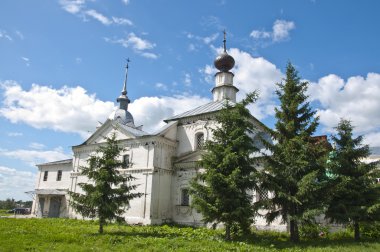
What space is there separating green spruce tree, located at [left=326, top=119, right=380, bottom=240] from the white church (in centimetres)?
571

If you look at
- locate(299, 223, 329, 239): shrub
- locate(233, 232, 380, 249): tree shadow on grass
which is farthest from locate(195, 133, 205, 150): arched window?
locate(299, 223, 329, 239): shrub

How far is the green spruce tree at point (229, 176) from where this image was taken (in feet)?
49.0

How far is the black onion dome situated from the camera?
29672mm

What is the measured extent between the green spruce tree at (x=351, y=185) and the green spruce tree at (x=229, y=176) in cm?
375

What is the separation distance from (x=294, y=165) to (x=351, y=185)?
2.72 meters

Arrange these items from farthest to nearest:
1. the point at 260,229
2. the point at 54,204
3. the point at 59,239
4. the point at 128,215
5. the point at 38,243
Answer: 1. the point at 54,204
2. the point at 128,215
3. the point at 260,229
4. the point at 59,239
5. the point at 38,243

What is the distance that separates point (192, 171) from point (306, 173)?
10864 mm

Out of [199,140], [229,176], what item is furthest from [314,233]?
[199,140]

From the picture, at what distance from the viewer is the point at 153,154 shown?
24656 millimetres

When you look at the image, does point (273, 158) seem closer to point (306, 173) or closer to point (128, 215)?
point (306, 173)

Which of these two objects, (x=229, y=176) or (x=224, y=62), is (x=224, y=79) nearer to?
(x=224, y=62)

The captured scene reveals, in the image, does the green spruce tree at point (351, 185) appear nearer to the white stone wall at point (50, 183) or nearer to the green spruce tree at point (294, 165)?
the green spruce tree at point (294, 165)

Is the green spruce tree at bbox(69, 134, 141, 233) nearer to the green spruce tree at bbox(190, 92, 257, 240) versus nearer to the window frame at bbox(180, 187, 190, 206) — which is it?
the green spruce tree at bbox(190, 92, 257, 240)

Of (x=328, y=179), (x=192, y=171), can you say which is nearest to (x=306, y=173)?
(x=328, y=179)
